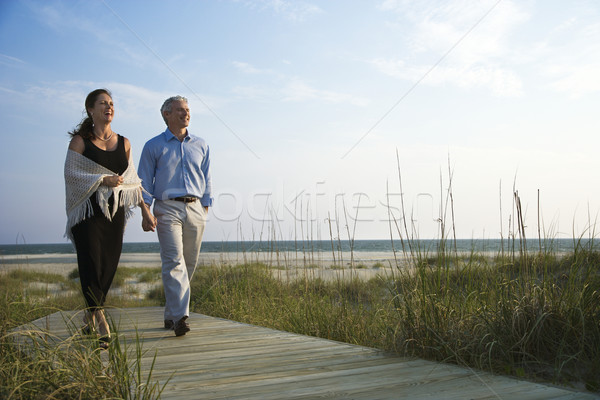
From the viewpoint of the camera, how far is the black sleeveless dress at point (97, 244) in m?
3.14

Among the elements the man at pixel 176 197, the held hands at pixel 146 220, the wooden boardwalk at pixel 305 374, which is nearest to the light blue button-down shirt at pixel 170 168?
the man at pixel 176 197

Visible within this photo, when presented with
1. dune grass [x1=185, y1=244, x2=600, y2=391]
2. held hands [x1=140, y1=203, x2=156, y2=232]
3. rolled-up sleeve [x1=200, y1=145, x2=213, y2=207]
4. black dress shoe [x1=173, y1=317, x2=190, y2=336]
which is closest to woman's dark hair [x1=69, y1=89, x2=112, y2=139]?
held hands [x1=140, y1=203, x2=156, y2=232]

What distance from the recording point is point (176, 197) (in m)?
3.85

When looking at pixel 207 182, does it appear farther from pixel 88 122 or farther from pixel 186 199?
pixel 88 122

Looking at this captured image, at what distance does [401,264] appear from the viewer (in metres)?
3.52

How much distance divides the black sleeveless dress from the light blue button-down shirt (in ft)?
1.71

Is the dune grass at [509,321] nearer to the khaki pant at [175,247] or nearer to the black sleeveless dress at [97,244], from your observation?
the khaki pant at [175,247]

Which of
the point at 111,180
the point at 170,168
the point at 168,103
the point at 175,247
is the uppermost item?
the point at 168,103

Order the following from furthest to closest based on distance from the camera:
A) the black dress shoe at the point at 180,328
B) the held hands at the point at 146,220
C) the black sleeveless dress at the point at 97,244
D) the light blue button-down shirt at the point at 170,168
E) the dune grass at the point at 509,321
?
the light blue button-down shirt at the point at 170,168 → the black dress shoe at the point at 180,328 → the held hands at the point at 146,220 → the black sleeveless dress at the point at 97,244 → the dune grass at the point at 509,321

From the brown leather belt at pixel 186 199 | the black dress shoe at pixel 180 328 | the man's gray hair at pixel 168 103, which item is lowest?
the black dress shoe at pixel 180 328

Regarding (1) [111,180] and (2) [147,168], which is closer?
(1) [111,180]

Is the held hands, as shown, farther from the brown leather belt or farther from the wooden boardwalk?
the wooden boardwalk

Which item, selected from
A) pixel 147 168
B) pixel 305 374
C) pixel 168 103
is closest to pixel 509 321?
pixel 305 374

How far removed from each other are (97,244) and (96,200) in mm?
282
